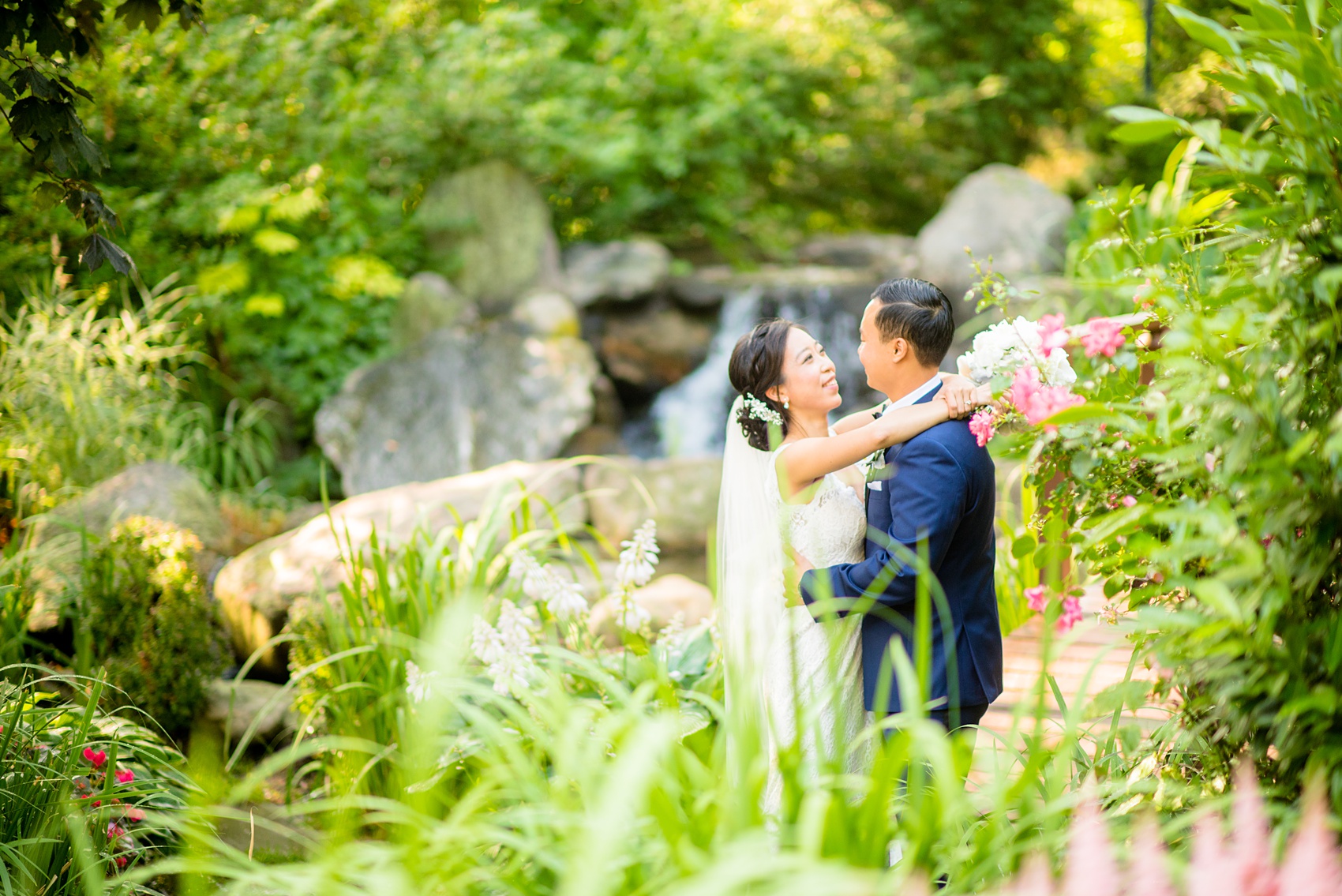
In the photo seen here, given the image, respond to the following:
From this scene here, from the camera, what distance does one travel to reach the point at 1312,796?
3.82ft

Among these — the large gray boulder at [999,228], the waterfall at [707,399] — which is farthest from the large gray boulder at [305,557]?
the large gray boulder at [999,228]

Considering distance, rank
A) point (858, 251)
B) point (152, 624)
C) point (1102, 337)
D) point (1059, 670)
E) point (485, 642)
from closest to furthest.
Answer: point (1102, 337)
point (485, 642)
point (1059, 670)
point (152, 624)
point (858, 251)

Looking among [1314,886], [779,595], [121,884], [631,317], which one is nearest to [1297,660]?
[1314,886]

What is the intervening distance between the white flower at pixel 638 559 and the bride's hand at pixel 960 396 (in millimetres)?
999

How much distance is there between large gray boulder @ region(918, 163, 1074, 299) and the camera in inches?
376

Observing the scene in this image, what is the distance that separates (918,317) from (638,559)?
45.4 inches

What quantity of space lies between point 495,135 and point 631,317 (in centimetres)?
225

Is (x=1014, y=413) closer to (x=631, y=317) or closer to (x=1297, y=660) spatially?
(x=1297, y=660)

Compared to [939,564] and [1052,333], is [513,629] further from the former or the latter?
[1052,333]

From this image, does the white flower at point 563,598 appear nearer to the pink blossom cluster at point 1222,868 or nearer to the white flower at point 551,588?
the white flower at point 551,588

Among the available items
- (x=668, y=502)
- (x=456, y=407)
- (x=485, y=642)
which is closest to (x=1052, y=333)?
(x=485, y=642)

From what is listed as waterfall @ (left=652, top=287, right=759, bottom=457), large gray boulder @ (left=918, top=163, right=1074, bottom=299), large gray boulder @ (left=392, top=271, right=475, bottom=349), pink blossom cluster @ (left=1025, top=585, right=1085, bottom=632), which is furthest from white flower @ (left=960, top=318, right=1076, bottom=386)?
large gray boulder @ (left=918, top=163, right=1074, bottom=299)

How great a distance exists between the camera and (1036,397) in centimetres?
180

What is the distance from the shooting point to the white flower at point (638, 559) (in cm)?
285
